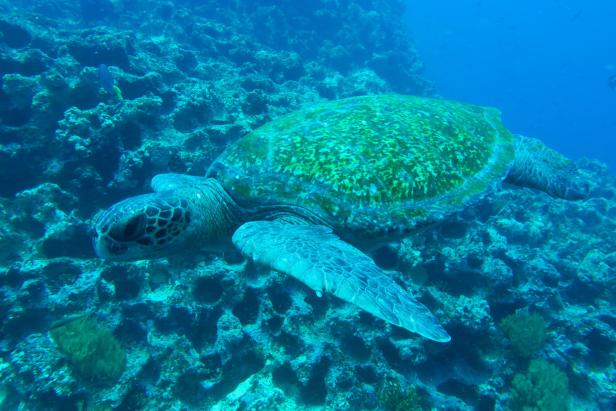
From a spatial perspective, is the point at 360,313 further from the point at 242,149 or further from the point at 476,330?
the point at 242,149

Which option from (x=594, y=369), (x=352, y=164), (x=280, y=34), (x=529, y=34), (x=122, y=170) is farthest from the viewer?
(x=529, y=34)

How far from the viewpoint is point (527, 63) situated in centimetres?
9038

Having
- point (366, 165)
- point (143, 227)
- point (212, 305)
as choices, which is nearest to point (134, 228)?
point (143, 227)

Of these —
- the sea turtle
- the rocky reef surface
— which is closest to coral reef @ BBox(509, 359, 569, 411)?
the rocky reef surface

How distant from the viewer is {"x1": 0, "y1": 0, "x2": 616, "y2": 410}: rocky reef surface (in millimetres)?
3574

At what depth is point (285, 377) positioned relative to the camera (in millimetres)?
3689

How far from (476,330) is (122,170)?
5.27 metres

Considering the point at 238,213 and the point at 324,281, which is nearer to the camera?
the point at 324,281

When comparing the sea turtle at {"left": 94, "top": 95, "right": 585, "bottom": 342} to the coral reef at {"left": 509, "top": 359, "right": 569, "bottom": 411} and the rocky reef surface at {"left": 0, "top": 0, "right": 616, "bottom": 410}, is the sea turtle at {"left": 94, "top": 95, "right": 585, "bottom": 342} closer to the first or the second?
the rocky reef surface at {"left": 0, "top": 0, "right": 616, "bottom": 410}

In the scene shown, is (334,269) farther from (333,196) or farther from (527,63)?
(527,63)

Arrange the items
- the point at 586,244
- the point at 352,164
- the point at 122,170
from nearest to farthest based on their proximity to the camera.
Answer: the point at 352,164 → the point at 122,170 → the point at 586,244

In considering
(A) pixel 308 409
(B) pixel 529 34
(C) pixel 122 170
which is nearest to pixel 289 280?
(A) pixel 308 409

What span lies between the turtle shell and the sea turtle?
0.04 ft

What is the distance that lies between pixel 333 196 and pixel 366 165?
19.8 inches
